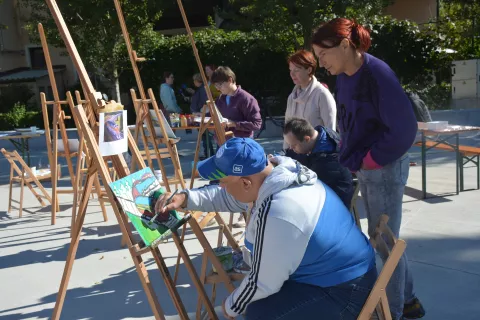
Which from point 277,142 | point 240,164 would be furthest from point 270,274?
point 277,142

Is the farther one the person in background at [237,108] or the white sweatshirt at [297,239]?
the person in background at [237,108]

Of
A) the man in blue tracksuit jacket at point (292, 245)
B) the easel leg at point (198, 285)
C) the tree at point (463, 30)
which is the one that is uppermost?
the tree at point (463, 30)

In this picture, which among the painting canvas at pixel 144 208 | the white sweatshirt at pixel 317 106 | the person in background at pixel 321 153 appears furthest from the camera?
the white sweatshirt at pixel 317 106

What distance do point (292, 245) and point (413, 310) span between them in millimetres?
1450

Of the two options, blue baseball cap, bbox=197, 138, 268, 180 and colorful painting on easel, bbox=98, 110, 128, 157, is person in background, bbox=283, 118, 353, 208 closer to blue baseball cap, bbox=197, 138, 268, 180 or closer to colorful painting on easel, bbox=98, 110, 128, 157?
colorful painting on easel, bbox=98, 110, 128, 157

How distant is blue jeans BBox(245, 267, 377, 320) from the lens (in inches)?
77.3

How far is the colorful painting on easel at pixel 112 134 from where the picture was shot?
2.75m

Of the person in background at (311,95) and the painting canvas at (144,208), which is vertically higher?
the person in background at (311,95)

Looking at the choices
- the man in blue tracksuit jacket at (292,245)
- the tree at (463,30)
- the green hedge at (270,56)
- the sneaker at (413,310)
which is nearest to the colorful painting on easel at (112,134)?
the man in blue tracksuit jacket at (292,245)

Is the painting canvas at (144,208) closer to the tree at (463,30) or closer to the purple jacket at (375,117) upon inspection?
the purple jacket at (375,117)

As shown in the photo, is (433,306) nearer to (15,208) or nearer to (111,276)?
(111,276)

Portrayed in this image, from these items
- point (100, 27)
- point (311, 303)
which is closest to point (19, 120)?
point (100, 27)

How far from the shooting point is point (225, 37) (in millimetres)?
14797

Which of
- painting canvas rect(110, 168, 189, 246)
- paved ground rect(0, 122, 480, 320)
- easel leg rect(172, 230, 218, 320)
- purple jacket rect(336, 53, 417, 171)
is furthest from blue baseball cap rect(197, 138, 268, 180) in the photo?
paved ground rect(0, 122, 480, 320)
